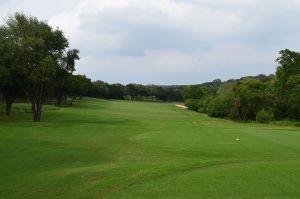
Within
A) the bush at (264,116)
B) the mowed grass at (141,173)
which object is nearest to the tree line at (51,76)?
the bush at (264,116)

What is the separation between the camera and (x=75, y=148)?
80.2ft

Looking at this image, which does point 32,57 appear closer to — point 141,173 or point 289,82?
point 141,173

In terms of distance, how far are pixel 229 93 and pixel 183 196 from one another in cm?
7975

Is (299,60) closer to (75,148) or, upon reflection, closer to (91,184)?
(75,148)

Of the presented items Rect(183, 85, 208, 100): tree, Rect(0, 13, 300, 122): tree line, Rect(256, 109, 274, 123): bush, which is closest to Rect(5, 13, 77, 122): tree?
Rect(0, 13, 300, 122): tree line

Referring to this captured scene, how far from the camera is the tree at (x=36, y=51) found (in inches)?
1854

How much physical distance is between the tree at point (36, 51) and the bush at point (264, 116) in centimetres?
3991

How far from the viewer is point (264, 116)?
3095 inches

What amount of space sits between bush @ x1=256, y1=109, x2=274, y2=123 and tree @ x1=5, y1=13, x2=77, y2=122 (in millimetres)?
39915

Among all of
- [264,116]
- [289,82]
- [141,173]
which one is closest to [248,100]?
[264,116]

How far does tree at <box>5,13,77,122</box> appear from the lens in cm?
4709

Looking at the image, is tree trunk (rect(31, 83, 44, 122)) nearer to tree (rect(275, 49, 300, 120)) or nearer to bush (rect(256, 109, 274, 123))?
bush (rect(256, 109, 274, 123))

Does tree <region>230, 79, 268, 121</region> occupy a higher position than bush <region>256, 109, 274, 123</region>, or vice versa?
tree <region>230, 79, 268, 121</region>

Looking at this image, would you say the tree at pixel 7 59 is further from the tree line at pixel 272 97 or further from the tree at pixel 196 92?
the tree at pixel 196 92
